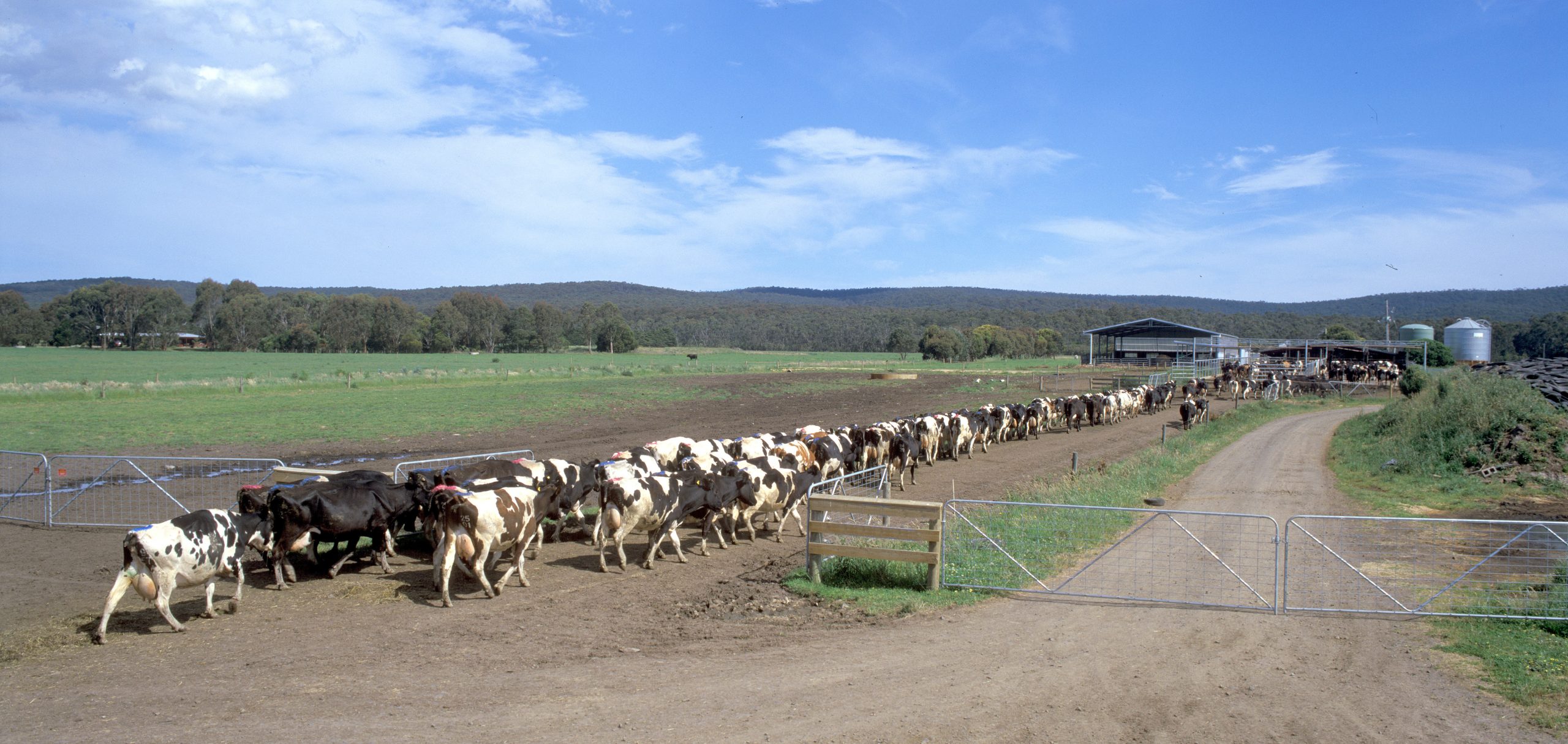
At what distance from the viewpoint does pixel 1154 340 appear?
2982 inches

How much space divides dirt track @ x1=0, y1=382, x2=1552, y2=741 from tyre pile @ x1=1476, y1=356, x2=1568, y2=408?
25.3 meters

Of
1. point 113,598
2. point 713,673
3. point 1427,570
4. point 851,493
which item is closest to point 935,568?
point 713,673

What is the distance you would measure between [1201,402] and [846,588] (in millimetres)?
32119

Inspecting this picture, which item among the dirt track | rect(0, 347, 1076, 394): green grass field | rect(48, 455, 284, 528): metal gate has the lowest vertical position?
rect(48, 455, 284, 528): metal gate

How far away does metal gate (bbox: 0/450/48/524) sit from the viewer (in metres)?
13.6

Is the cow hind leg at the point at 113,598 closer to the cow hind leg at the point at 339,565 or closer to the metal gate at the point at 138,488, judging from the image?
the cow hind leg at the point at 339,565

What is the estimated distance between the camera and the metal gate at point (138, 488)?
45.8ft

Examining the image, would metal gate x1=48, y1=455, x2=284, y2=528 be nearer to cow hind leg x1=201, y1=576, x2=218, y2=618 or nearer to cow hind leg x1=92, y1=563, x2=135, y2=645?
cow hind leg x1=201, y1=576, x2=218, y2=618

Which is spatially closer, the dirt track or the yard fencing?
the dirt track

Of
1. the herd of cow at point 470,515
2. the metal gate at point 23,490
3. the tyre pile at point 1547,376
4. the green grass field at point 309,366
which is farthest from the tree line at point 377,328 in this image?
the herd of cow at point 470,515

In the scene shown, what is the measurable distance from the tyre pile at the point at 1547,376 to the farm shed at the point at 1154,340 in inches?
1214

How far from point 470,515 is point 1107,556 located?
8.05 m

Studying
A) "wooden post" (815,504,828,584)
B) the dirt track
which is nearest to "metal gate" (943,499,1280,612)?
the dirt track

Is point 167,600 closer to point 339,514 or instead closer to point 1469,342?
point 339,514
